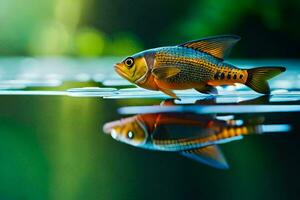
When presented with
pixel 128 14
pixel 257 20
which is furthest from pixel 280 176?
pixel 257 20

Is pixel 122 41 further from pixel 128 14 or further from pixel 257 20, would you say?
pixel 257 20

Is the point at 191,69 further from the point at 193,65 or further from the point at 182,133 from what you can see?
the point at 182,133

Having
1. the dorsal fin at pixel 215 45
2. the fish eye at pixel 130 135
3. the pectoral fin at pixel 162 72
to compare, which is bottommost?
the fish eye at pixel 130 135

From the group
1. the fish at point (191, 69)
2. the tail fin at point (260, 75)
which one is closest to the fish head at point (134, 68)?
the fish at point (191, 69)

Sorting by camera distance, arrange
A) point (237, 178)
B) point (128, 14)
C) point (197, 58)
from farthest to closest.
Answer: point (128, 14), point (197, 58), point (237, 178)

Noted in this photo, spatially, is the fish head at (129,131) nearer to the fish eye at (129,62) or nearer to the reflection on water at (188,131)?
the reflection on water at (188,131)

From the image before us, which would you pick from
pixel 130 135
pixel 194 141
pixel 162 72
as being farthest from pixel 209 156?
pixel 162 72

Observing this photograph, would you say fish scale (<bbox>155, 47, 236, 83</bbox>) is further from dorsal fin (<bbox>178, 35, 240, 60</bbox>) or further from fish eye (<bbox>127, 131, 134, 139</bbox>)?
fish eye (<bbox>127, 131, 134, 139</bbox>)
